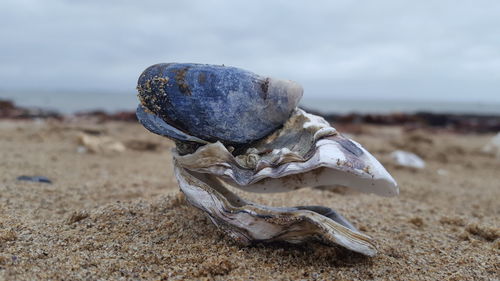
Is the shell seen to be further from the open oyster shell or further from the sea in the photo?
the sea

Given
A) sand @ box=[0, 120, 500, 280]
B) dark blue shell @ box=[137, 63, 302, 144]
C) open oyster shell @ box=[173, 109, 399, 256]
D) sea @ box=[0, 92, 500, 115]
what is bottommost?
sea @ box=[0, 92, 500, 115]

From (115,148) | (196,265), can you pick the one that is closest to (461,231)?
(196,265)

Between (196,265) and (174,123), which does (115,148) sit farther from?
(196,265)

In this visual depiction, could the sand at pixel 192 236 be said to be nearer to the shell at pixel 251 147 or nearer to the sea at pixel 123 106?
the shell at pixel 251 147

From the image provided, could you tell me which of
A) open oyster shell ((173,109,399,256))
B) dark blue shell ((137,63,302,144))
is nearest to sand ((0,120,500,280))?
open oyster shell ((173,109,399,256))

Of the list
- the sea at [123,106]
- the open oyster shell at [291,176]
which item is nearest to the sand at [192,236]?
the open oyster shell at [291,176]
